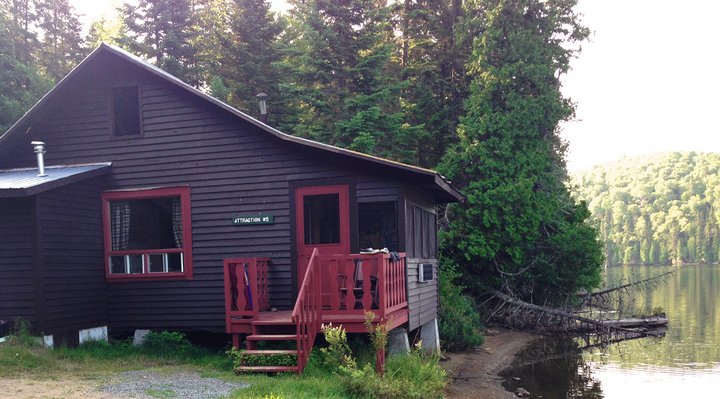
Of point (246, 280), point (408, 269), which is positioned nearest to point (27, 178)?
point (246, 280)

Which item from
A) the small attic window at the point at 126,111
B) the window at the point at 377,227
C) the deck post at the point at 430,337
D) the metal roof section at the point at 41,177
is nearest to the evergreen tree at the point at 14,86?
the metal roof section at the point at 41,177

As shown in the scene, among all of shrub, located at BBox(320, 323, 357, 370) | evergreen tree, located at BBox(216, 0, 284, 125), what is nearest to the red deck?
shrub, located at BBox(320, 323, 357, 370)

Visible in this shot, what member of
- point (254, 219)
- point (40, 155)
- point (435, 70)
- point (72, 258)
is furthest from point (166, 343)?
point (435, 70)

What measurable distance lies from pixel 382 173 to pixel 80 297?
6.51m

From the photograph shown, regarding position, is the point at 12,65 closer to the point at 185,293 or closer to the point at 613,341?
the point at 185,293

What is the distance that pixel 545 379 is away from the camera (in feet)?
55.8

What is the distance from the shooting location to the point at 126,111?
14227mm

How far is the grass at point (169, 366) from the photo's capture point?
9.59m

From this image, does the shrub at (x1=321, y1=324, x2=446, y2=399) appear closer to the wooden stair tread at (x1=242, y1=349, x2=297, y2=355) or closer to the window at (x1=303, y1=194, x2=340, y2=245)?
the wooden stair tread at (x1=242, y1=349, x2=297, y2=355)

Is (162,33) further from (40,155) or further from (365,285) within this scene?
(365,285)

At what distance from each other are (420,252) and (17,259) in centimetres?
817

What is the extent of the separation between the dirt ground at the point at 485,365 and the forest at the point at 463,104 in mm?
2501

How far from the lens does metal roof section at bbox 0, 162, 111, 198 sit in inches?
465

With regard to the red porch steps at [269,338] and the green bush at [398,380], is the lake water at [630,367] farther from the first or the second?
the red porch steps at [269,338]
